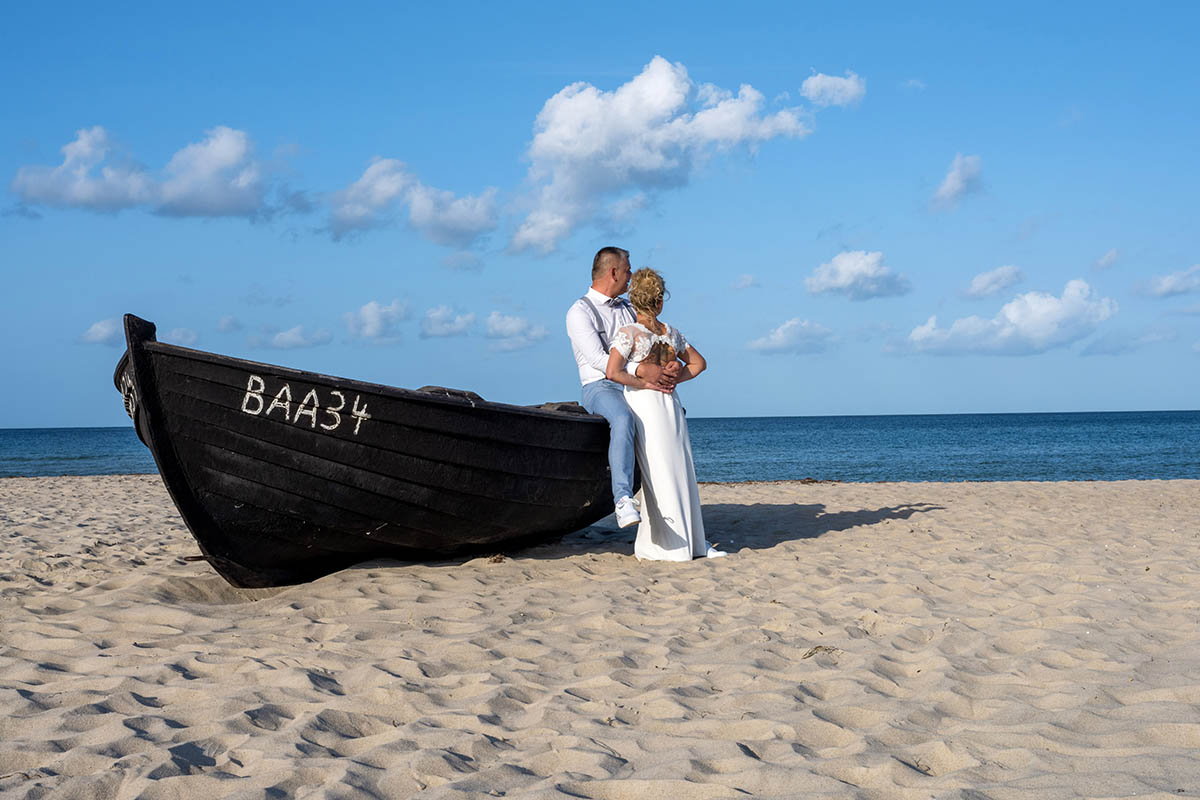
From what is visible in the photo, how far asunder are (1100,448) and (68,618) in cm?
3716

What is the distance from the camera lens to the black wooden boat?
461 cm

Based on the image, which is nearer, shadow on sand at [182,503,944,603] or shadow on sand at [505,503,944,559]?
shadow on sand at [182,503,944,603]

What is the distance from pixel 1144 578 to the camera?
5211mm

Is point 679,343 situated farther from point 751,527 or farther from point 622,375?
point 751,527

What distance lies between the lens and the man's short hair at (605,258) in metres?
5.91

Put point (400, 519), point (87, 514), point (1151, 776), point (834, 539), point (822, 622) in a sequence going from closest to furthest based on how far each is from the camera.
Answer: point (1151, 776)
point (822, 622)
point (400, 519)
point (834, 539)
point (87, 514)

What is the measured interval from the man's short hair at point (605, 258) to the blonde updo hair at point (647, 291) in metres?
0.21

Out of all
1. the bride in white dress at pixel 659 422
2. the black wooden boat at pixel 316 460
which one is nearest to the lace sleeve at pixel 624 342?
the bride in white dress at pixel 659 422

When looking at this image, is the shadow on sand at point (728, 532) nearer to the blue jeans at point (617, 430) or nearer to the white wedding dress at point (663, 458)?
the white wedding dress at point (663, 458)

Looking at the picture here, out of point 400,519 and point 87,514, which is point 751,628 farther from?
point 87,514

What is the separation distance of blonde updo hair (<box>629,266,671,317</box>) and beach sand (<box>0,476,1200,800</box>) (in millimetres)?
1664

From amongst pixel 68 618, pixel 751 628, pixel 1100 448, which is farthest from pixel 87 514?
pixel 1100 448

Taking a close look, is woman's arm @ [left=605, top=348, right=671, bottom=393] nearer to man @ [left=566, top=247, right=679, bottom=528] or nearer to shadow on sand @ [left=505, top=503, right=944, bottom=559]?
man @ [left=566, top=247, right=679, bottom=528]

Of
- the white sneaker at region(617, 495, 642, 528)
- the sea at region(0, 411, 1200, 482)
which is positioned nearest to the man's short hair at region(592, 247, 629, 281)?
the white sneaker at region(617, 495, 642, 528)
